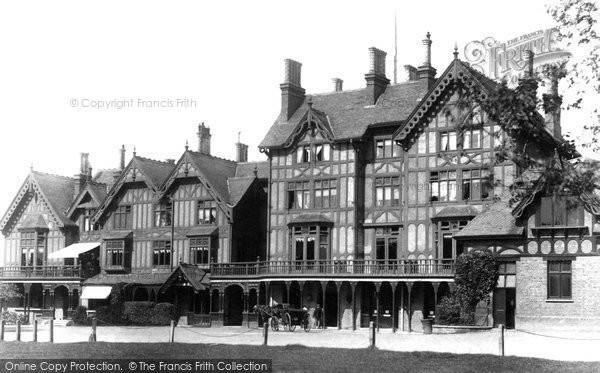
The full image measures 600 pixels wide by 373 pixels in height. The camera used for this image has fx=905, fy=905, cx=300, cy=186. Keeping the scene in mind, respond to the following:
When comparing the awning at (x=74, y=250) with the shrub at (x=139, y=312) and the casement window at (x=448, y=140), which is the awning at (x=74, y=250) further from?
the casement window at (x=448, y=140)

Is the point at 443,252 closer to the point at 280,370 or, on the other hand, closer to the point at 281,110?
the point at 281,110

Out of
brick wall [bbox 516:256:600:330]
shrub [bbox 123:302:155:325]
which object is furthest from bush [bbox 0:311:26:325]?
brick wall [bbox 516:256:600:330]

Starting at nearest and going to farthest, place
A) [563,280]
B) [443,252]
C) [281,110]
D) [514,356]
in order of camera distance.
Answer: [514,356] → [563,280] → [443,252] → [281,110]

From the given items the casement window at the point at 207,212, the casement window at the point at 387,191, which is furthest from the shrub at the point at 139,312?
the casement window at the point at 387,191

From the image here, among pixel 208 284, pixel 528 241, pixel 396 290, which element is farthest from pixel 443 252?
pixel 208 284

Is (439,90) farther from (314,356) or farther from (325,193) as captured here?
(314,356)

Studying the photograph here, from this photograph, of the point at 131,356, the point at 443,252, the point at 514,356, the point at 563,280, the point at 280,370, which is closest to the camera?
the point at 280,370

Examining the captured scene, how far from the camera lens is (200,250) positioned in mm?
56094

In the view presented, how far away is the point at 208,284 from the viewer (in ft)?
175

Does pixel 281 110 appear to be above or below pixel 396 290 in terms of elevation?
above

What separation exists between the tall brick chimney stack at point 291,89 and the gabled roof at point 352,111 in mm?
358

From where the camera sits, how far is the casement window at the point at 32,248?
211 ft

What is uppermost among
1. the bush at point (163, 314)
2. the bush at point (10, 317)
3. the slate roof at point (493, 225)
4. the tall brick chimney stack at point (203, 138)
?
the tall brick chimney stack at point (203, 138)

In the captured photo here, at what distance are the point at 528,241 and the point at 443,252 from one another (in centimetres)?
694
